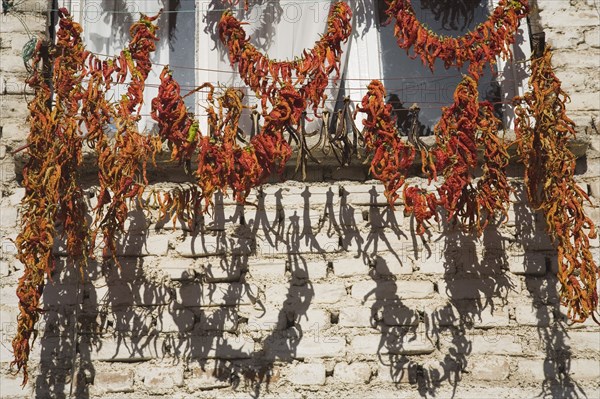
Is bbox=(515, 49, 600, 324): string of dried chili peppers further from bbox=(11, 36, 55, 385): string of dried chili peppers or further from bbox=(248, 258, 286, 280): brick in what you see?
bbox=(11, 36, 55, 385): string of dried chili peppers

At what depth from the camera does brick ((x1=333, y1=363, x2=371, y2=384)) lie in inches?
182

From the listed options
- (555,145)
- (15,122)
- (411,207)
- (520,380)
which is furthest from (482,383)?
(15,122)

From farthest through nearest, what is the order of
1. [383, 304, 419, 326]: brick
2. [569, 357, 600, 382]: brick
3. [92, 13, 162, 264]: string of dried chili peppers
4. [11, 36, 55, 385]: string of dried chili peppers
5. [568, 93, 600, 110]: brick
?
[568, 93, 600, 110]: brick, [383, 304, 419, 326]: brick, [569, 357, 600, 382]: brick, [92, 13, 162, 264]: string of dried chili peppers, [11, 36, 55, 385]: string of dried chili peppers

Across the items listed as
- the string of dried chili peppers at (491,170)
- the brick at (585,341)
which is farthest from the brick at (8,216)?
the brick at (585,341)

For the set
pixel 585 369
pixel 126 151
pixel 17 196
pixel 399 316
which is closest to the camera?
pixel 126 151

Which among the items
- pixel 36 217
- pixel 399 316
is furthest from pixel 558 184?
pixel 36 217

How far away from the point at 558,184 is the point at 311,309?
150cm

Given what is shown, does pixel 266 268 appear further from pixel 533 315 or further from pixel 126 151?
pixel 533 315

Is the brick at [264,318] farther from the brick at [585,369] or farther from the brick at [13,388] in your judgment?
the brick at [585,369]

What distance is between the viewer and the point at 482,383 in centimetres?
459

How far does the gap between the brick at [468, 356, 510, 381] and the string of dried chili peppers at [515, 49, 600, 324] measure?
0.45 meters

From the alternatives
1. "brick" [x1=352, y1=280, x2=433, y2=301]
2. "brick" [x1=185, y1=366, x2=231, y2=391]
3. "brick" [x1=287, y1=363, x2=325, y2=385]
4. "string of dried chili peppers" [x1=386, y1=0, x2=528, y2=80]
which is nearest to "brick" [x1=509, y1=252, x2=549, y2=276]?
"brick" [x1=352, y1=280, x2=433, y2=301]

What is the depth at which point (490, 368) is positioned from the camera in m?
4.62

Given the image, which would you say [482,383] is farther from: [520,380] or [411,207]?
[411,207]
